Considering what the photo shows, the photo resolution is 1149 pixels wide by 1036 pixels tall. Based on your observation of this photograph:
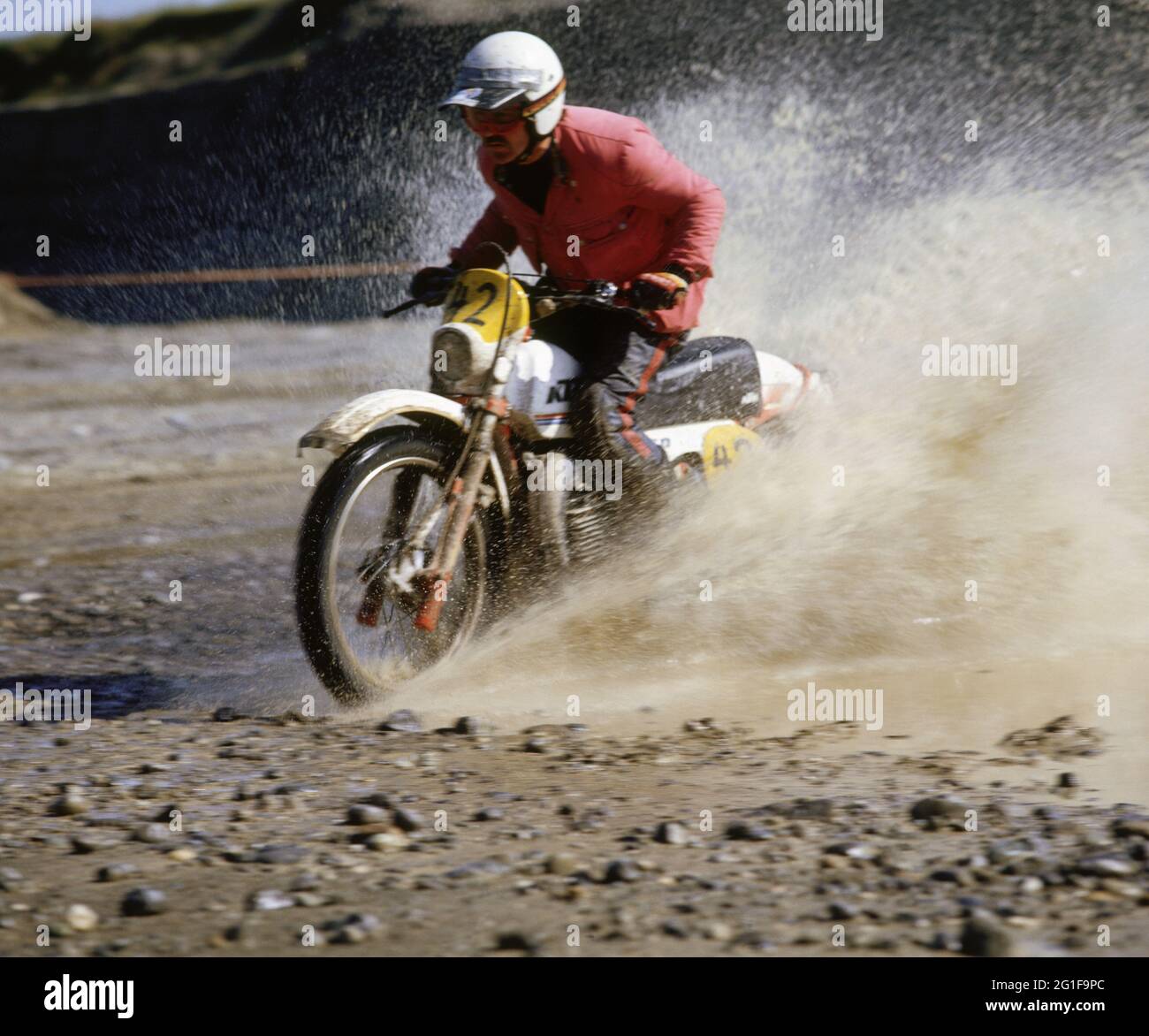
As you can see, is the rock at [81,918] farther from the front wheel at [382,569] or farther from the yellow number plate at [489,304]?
the yellow number plate at [489,304]

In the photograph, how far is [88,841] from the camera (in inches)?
150

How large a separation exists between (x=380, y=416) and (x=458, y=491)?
37 cm

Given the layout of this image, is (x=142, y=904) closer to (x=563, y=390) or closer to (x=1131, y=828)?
(x=1131, y=828)

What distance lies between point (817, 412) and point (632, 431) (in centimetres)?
139

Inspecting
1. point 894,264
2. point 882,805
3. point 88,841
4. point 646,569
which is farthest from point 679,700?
point 894,264

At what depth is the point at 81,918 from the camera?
3.27 meters

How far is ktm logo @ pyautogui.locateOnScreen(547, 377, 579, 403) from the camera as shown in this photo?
5473 millimetres

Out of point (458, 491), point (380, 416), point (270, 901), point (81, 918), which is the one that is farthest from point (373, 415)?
point (81, 918)

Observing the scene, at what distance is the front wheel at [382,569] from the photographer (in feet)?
16.2

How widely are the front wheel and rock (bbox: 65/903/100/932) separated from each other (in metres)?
1.72

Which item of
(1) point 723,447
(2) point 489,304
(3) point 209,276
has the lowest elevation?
(1) point 723,447

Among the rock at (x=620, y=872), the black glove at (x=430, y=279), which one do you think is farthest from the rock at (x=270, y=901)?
the black glove at (x=430, y=279)

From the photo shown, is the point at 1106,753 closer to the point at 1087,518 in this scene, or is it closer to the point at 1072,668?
the point at 1072,668

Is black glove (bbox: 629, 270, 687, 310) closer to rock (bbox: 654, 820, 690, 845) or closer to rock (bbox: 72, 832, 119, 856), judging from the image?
rock (bbox: 654, 820, 690, 845)
